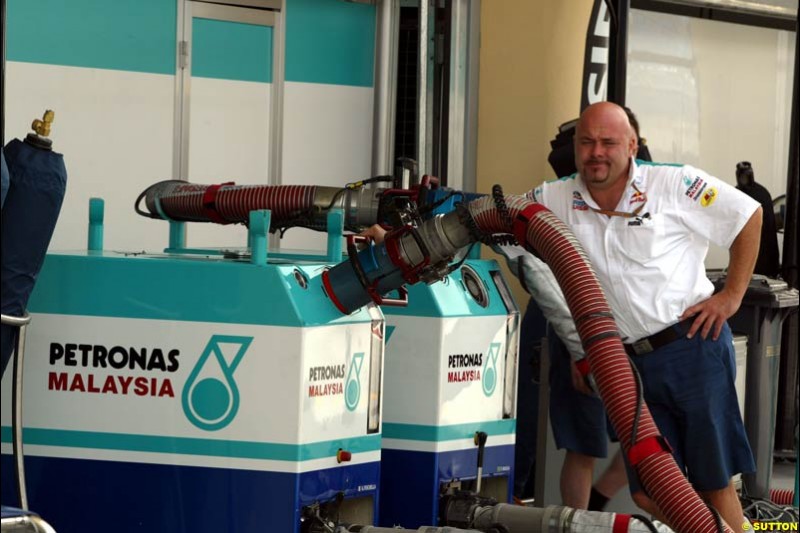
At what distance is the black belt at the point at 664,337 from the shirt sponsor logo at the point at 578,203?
0.47 metres

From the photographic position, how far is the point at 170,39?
21.8ft

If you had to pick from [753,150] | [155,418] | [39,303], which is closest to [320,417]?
[155,418]

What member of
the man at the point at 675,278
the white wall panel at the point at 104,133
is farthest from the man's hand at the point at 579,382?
the white wall panel at the point at 104,133

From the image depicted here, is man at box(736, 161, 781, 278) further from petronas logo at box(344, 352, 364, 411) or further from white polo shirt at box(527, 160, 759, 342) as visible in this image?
petronas logo at box(344, 352, 364, 411)

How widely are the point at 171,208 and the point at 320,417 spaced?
1.21 m

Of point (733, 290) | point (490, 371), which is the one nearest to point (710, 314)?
point (733, 290)

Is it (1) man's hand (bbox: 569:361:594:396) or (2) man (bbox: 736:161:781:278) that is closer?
(1) man's hand (bbox: 569:361:594:396)

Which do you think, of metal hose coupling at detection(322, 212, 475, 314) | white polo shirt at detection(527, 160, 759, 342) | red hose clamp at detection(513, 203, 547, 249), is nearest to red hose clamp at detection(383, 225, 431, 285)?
metal hose coupling at detection(322, 212, 475, 314)

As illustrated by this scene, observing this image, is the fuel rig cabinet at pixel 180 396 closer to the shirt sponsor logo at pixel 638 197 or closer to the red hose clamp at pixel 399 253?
the red hose clamp at pixel 399 253

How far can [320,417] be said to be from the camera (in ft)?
13.2

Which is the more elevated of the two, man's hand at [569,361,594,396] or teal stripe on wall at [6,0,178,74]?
teal stripe on wall at [6,0,178,74]

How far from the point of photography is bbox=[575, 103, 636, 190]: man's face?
15.9 feet

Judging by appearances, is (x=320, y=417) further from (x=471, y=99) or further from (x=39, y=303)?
(x=471, y=99)

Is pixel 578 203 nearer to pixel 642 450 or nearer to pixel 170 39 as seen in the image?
pixel 642 450
